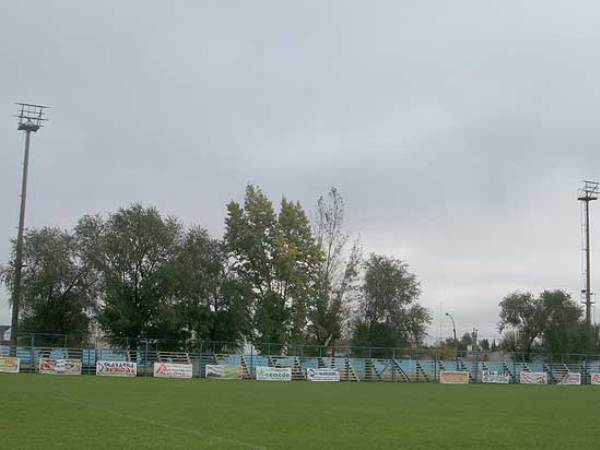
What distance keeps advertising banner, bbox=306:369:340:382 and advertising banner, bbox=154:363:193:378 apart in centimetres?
917

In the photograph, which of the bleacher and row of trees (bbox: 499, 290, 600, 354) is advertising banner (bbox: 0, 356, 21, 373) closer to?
the bleacher

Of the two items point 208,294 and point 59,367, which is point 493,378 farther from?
point 59,367

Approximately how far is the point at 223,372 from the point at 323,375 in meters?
7.59

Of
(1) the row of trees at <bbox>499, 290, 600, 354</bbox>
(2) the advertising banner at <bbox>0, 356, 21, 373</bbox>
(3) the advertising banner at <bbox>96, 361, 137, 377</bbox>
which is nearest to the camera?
(2) the advertising banner at <bbox>0, 356, 21, 373</bbox>

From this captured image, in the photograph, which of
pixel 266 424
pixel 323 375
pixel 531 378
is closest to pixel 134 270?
pixel 323 375

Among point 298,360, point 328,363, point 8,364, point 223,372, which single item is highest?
point 298,360

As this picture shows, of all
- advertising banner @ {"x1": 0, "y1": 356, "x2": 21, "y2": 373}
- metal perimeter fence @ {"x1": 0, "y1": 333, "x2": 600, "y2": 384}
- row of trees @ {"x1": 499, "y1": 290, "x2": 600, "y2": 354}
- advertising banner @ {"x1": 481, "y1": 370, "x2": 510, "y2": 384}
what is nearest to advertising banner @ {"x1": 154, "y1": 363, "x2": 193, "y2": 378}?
metal perimeter fence @ {"x1": 0, "y1": 333, "x2": 600, "y2": 384}

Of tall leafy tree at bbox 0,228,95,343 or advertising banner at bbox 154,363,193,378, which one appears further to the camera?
tall leafy tree at bbox 0,228,95,343

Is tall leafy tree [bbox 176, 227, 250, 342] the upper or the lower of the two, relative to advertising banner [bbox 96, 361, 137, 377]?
upper

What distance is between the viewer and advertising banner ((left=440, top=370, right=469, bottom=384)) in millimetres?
58094

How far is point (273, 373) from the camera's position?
53.6 meters

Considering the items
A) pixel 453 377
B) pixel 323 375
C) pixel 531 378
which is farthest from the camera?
pixel 531 378

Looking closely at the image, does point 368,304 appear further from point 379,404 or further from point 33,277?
point 379,404

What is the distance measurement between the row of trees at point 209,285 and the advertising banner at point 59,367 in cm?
1174
